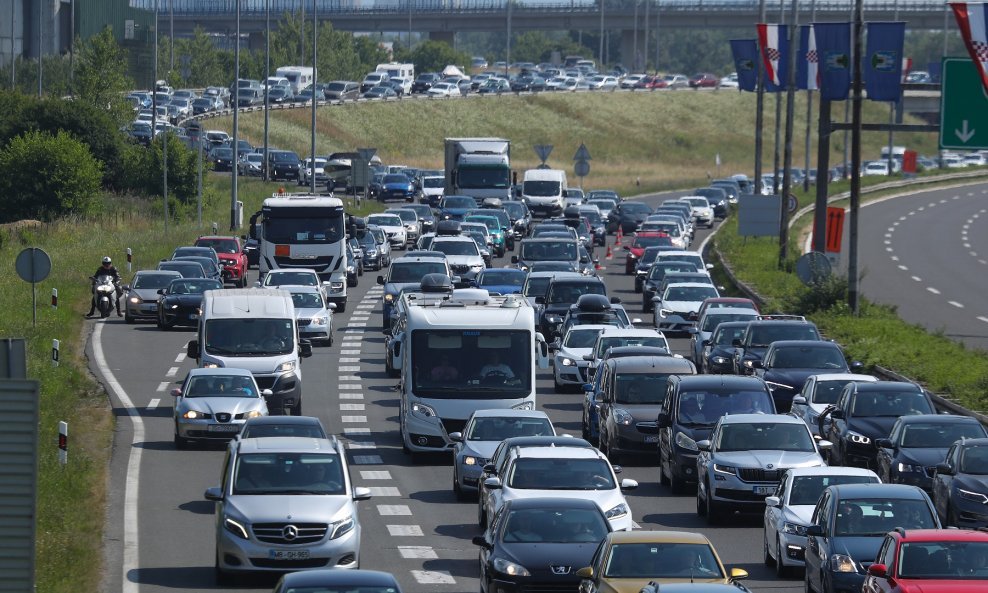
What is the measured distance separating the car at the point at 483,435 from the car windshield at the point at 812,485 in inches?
208

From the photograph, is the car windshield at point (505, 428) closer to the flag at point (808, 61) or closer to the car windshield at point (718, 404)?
the car windshield at point (718, 404)

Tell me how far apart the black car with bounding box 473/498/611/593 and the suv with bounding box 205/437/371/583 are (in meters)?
1.56

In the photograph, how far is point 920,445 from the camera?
25750 millimetres

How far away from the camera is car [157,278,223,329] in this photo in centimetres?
4700

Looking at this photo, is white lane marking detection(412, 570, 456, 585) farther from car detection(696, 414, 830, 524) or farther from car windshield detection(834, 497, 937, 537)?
car detection(696, 414, 830, 524)

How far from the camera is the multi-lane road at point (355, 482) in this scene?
21250mm

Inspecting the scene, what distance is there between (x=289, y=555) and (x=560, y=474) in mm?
4148

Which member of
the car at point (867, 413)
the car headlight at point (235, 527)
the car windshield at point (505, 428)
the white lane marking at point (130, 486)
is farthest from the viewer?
the car at point (867, 413)

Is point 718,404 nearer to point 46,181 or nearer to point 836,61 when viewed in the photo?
point 836,61

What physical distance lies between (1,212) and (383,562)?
2593 inches

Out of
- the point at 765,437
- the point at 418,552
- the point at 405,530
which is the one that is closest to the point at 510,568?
the point at 418,552

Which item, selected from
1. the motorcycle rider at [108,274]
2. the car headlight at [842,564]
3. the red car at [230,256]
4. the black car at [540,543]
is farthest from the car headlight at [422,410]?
the red car at [230,256]

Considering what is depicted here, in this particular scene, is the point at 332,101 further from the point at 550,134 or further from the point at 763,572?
the point at 763,572

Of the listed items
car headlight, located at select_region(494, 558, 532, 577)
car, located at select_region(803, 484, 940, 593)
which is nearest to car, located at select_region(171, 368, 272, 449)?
car headlight, located at select_region(494, 558, 532, 577)
